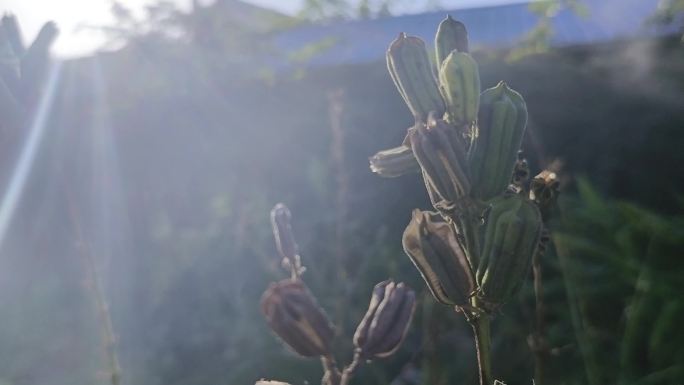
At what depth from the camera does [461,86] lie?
1.79 feet

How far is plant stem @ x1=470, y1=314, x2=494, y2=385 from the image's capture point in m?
0.48

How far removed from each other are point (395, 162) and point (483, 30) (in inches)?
172

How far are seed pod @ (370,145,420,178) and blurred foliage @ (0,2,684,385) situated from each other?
1.10m

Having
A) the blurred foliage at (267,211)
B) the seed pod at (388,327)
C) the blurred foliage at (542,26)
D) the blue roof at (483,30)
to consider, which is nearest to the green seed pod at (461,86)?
the seed pod at (388,327)

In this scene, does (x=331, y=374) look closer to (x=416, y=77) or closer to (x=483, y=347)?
(x=483, y=347)

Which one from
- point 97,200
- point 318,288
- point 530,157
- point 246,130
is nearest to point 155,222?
point 97,200

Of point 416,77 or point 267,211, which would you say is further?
point 267,211

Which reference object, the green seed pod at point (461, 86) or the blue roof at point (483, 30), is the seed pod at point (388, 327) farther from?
the blue roof at point (483, 30)

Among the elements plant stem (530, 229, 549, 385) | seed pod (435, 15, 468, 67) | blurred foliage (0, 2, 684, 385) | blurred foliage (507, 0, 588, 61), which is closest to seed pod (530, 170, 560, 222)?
plant stem (530, 229, 549, 385)

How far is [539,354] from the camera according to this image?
780 mm

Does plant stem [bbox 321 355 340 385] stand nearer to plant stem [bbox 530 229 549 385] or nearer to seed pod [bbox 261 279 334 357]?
seed pod [bbox 261 279 334 357]

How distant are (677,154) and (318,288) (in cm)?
150

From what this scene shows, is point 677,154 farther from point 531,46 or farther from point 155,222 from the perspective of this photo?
point 155,222

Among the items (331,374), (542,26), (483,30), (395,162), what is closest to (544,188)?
(395,162)
